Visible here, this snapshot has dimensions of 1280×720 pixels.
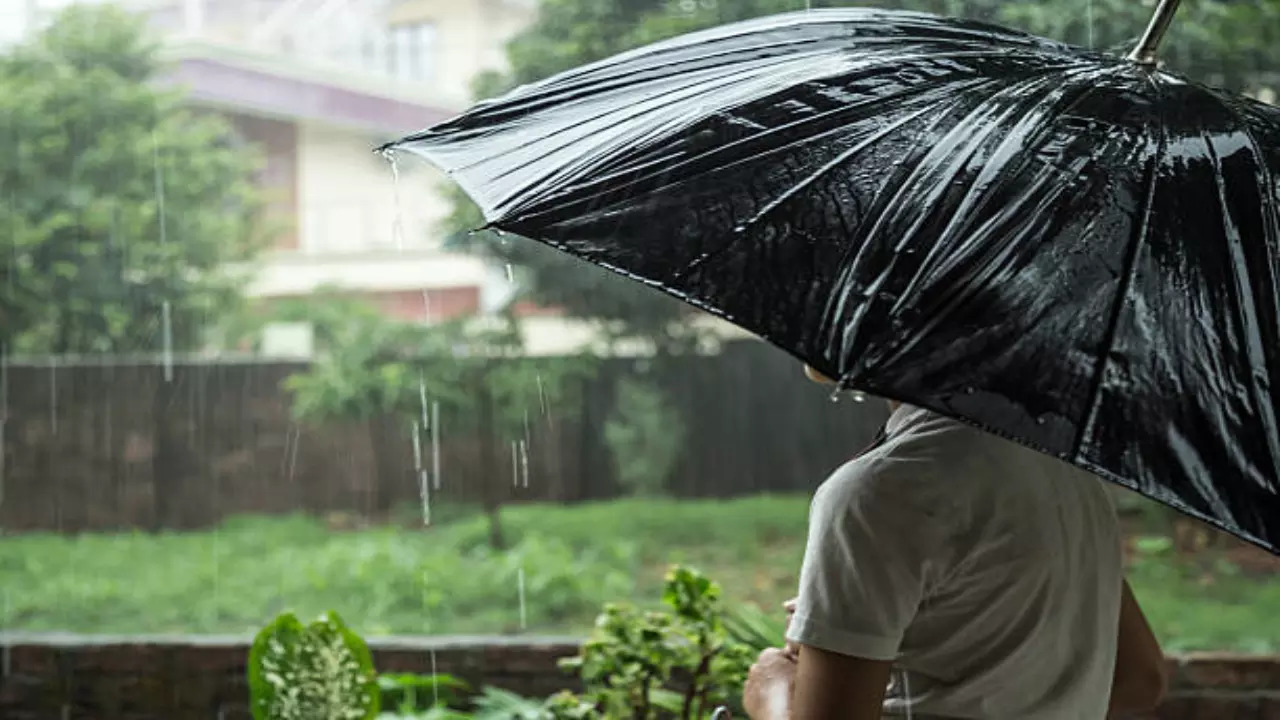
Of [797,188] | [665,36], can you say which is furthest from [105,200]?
[797,188]

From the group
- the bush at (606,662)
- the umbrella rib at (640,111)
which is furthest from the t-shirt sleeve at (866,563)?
the bush at (606,662)

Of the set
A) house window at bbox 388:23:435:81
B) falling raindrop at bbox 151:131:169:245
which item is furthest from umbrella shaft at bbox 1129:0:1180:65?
house window at bbox 388:23:435:81

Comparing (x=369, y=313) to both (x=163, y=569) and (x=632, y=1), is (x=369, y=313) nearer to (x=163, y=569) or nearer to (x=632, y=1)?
(x=163, y=569)

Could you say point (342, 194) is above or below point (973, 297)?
above

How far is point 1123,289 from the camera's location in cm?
136

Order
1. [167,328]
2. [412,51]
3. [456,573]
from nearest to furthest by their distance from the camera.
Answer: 1. [456,573]
2. [167,328]
3. [412,51]

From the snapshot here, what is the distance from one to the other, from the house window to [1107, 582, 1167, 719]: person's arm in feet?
27.9

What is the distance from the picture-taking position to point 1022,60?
1639 millimetres

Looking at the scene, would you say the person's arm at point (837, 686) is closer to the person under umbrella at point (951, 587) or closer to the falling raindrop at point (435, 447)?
the person under umbrella at point (951, 587)

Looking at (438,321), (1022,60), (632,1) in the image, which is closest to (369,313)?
(438,321)

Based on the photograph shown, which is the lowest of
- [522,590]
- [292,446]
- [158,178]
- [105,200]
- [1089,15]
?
[522,590]

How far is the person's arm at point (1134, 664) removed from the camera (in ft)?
5.82

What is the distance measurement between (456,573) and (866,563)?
19.9 ft

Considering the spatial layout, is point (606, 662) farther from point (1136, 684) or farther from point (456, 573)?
point (456, 573)
